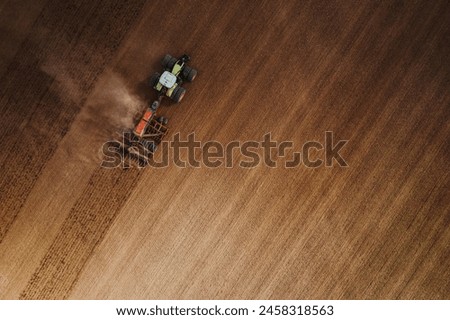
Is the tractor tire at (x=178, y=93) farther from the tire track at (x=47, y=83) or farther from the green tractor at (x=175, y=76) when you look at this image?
the tire track at (x=47, y=83)

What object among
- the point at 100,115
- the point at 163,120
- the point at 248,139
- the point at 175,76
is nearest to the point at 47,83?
the point at 100,115

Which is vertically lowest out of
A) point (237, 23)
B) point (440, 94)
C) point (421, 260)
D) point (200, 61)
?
point (421, 260)

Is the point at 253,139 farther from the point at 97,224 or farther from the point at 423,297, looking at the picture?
the point at 423,297

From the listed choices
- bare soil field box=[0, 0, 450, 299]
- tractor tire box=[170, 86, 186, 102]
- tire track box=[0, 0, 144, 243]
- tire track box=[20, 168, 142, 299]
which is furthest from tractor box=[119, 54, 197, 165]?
tire track box=[0, 0, 144, 243]

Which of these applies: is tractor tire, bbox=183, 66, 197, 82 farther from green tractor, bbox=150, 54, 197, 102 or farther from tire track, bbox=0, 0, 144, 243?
tire track, bbox=0, 0, 144, 243

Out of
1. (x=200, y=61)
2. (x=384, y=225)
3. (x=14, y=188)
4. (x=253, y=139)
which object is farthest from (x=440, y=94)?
(x=14, y=188)

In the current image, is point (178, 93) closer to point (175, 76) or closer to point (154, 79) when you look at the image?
point (175, 76)
